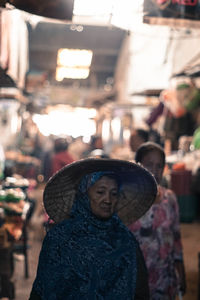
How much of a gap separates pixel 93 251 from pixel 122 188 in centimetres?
60

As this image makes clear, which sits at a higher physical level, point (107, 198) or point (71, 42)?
point (71, 42)

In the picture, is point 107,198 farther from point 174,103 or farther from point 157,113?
point 157,113

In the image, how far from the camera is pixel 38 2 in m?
4.32

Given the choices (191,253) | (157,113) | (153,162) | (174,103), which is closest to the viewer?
(153,162)

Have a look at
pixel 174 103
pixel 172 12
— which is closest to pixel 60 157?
pixel 174 103

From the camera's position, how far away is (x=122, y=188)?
2.76 metres

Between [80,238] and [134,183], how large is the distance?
60 centimetres

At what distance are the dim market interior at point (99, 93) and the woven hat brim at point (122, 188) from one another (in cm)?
12

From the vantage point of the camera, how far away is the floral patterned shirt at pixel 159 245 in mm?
3479

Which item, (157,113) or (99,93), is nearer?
(157,113)

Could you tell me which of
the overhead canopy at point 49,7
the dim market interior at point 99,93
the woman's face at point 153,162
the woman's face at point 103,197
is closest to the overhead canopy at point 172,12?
the dim market interior at point 99,93

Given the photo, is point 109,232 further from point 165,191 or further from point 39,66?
point 39,66

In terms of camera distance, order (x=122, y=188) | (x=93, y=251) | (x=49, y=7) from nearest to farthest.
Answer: (x=93, y=251) < (x=122, y=188) < (x=49, y=7)

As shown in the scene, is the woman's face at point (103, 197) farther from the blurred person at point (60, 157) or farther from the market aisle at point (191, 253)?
the blurred person at point (60, 157)
